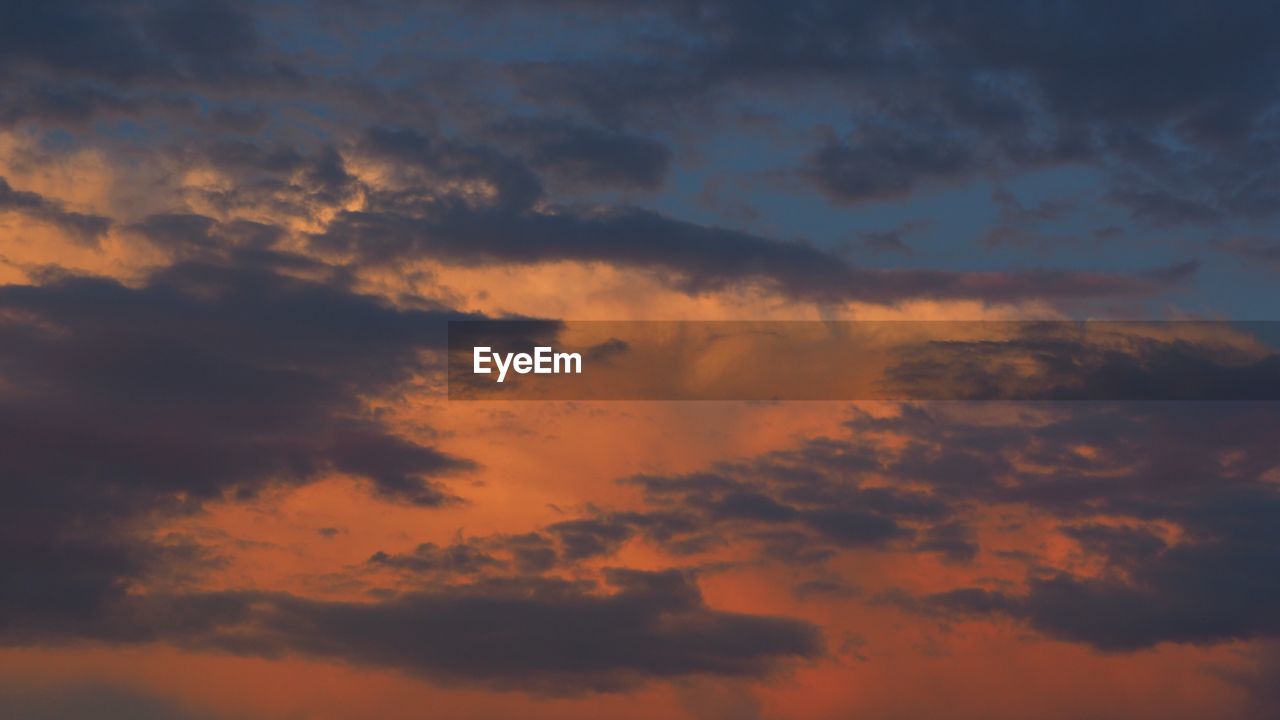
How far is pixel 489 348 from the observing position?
104812 mm

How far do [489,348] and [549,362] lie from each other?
3904 mm

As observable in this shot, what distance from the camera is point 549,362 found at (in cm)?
10675
